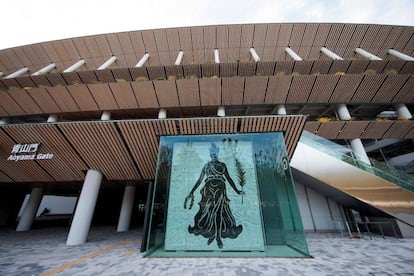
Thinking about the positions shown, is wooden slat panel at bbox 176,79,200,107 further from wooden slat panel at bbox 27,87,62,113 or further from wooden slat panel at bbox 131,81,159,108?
wooden slat panel at bbox 27,87,62,113

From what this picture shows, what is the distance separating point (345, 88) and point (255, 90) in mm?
6244

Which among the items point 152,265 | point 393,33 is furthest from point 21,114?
point 393,33

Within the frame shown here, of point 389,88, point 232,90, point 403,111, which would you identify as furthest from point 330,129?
point 232,90

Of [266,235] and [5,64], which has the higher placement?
[5,64]

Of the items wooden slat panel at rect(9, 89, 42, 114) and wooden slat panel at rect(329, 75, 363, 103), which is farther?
wooden slat panel at rect(9, 89, 42, 114)

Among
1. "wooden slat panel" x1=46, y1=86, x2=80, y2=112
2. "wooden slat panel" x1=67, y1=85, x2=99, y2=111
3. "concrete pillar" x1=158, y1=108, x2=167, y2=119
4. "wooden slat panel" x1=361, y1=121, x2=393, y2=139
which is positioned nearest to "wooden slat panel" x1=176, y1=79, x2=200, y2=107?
"concrete pillar" x1=158, y1=108, x2=167, y2=119

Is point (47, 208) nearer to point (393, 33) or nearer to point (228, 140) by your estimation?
point (228, 140)

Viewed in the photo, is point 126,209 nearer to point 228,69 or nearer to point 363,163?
point 228,69

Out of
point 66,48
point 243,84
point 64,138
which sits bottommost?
point 64,138

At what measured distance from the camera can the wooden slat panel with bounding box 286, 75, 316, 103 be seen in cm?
1088

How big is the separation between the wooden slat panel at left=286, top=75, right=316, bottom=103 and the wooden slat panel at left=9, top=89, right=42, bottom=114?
61.2ft

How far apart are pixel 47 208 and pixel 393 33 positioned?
43875mm

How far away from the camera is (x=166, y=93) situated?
11.3m

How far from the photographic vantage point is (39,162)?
6.98 m
